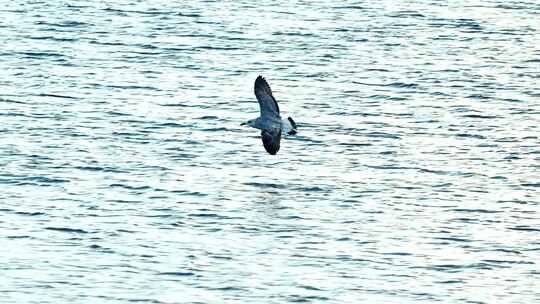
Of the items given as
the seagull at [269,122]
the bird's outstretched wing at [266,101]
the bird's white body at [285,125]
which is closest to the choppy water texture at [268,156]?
the seagull at [269,122]

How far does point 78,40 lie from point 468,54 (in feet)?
63.9

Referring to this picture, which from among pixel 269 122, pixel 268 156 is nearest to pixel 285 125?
pixel 269 122

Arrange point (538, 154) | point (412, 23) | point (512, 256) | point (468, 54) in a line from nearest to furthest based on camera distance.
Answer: point (512, 256)
point (538, 154)
point (468, 54)
point (412, 23)

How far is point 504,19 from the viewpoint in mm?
91000

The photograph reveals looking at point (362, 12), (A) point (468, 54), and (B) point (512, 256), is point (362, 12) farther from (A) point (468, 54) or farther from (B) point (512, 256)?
(B) point (512, 256)

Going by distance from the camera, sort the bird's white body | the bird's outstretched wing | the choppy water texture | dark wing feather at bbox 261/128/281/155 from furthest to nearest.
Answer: the bird's outstretched wing < dark wing feather at bbox 261/128/281/155 < the bird's white body < the choppy water texture

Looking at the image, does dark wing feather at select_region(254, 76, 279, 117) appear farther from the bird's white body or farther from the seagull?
the bird's white body

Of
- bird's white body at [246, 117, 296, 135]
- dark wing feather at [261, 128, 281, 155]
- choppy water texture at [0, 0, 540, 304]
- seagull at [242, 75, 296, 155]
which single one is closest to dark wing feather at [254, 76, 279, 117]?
seagull at [242, 75, 296, 155]

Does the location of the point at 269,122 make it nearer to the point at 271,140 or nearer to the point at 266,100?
the point at 266,100

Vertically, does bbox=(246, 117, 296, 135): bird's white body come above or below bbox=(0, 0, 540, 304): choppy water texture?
above

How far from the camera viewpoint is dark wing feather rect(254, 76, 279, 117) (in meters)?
56.1

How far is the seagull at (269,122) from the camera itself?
55.2m

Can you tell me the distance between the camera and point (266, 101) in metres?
56.4

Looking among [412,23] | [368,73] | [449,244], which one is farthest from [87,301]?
[412,23]
